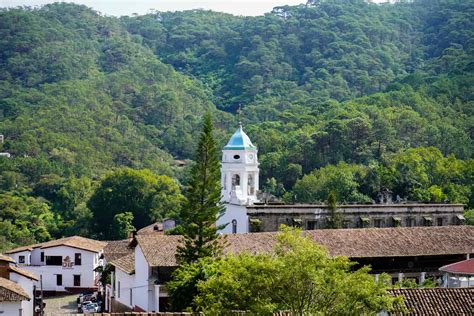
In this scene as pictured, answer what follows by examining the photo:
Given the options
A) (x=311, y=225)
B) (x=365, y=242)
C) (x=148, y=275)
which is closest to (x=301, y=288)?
(x=148, y=275)

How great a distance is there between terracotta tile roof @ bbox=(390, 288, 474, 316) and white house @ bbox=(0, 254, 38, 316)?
15906 millimetres

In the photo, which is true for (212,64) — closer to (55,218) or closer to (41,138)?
(41,138)

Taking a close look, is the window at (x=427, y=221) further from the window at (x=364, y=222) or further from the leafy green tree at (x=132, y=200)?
the leafy green tree at (x=132, y=200)

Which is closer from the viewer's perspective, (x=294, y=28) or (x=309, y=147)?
(x=309, y=147)

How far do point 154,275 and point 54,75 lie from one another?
115547mm

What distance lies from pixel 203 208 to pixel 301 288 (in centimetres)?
1861

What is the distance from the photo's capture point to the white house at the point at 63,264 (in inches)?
2726

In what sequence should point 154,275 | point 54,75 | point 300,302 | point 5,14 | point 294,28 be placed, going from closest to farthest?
point 300,302 < point 154,275 < point 54,75 < point 5,14 < point 294,28

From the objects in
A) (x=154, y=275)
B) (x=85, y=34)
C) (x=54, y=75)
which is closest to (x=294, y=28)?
(x=85, y=34)

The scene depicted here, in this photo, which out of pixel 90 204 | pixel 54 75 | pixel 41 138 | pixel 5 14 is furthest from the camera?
pixel 5 14

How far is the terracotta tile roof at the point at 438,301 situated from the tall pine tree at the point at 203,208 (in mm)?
15596

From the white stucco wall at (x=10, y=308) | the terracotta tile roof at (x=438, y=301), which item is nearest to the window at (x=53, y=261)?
the white stucco wall at (x=10, y=308)

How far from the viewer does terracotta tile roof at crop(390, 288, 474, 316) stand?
98.9 ft

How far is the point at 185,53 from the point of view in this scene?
19812cm
